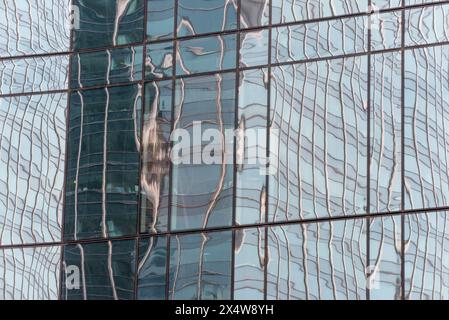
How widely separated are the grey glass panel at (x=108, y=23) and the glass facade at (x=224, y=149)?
0.09 ft

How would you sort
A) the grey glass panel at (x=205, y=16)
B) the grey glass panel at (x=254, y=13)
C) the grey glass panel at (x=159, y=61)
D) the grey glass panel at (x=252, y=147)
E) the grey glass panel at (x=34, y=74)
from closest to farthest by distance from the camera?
the grey glass panel at (x=252, y=147) → the grey glass panel at (x=254, y=13) → the grey glass panel at (x=205, y=16) → the grey glass panel at (x=159, y=61) → the grey glass panel at (x=34, y=74)

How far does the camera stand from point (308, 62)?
121ft

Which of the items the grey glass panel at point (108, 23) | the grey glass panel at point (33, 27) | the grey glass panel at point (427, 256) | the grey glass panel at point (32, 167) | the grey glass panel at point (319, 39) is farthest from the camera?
the grey glass panel at point (33, 27)

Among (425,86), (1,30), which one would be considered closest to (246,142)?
(425,86)

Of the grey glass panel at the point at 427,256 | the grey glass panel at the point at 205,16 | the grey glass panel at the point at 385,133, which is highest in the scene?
the grey glass panel at the point at 205,16

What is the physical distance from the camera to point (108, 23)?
38781mm

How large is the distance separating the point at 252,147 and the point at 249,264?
2130mm

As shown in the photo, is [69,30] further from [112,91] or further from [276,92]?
[276,92]

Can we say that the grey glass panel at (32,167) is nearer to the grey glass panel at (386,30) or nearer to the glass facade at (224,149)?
the glass facade at (224,149)

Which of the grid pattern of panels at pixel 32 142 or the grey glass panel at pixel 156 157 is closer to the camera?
the grey glass panel at pixel 156 157

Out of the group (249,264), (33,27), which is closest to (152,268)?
(249,264)

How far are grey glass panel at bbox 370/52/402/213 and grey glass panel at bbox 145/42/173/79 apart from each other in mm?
3945

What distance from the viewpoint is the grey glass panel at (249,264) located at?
118 feet

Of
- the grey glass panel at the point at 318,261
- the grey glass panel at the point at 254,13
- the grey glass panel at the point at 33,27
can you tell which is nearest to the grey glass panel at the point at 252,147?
the grey glass panel at the point at 318,261
